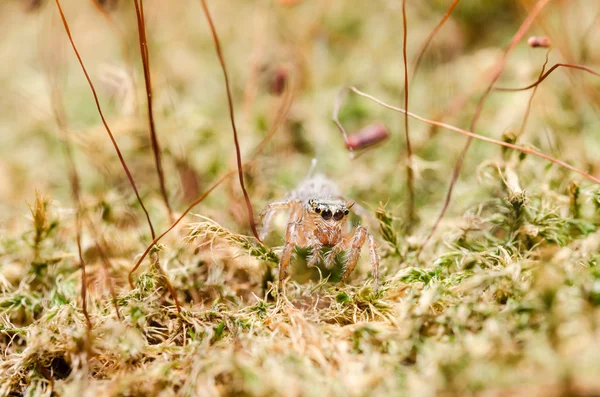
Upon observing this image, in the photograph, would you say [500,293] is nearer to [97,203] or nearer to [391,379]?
[391,379]

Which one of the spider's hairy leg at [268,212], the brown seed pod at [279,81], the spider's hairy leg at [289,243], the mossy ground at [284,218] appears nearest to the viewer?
the mossy ground at [284,218]

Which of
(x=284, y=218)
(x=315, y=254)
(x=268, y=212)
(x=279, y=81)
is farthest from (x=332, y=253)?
(x=279, y=81)

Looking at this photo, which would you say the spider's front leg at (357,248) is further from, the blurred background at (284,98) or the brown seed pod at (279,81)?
the brown seed pod at (279,81)

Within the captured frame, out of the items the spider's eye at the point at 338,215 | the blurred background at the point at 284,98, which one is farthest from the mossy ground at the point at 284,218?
the spider's eye at the point at 338,215

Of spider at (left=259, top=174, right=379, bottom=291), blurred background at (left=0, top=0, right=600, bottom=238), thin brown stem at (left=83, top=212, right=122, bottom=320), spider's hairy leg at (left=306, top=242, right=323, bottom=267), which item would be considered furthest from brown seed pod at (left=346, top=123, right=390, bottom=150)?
thin brown stem at (left=83, top=212, right=122, bottom=320)

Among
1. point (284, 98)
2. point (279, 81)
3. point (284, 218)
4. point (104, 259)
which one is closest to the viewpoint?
point (104, 259)

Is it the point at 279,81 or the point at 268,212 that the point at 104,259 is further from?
the point at 279,81

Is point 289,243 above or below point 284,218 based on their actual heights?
above
